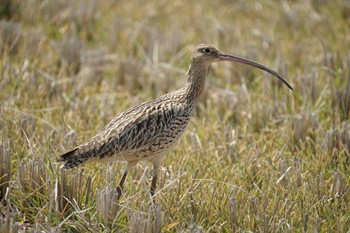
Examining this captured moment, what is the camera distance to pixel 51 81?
26.8 feet

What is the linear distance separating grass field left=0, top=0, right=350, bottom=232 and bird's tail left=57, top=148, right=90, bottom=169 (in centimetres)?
12

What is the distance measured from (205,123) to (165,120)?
1.89 m

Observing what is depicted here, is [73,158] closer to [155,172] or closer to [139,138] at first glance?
[139,138]

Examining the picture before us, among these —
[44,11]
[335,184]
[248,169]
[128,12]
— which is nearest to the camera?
[335,184]

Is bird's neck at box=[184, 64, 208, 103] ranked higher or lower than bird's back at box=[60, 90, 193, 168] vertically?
higher

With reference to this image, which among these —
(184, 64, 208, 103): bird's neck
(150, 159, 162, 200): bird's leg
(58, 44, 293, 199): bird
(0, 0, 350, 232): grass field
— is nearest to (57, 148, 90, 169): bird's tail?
(58, 44, 293, 199): bird

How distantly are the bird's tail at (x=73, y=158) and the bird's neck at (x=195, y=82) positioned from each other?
1244 mm

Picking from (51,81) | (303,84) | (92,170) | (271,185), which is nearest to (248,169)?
(271,185)

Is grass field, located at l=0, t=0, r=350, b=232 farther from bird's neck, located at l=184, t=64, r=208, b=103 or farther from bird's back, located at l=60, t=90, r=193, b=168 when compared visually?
bird's neck, located at l=184, t=64, r=208, b=103

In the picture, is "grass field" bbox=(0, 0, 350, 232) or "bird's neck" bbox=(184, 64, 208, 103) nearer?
"grass field" bbox=(0, 0, 350, 232)

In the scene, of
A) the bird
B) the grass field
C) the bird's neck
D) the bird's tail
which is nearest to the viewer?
the grass field

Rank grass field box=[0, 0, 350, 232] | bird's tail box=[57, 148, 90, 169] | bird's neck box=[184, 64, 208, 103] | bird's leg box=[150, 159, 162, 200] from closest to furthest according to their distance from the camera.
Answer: grass field box=[0, 0, 350, 232]
bird's tail box=[57, 148, 90, 169]
bird's leg box=[150, 159, 162, 200]
bird's neck box=[184, 64, 208, 103]

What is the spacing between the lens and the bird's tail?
5.62m

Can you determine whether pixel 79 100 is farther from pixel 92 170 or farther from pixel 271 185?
pixel 271 185
